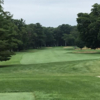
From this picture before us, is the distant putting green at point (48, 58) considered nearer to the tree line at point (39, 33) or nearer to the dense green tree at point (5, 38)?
the tree line at point (39, 33)

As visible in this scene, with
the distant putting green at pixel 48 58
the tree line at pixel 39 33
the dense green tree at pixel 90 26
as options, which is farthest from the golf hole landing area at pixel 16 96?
the dense green tree at pixel 90 26

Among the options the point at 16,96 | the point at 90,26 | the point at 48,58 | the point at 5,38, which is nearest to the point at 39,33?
the point at 90,26

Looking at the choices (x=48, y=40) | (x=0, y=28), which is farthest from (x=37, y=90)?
(x=48, y=40)

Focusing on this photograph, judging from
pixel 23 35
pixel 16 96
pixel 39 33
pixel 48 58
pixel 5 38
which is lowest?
pixel 48 58

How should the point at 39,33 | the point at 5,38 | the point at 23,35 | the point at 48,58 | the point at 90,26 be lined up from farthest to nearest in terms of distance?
1. the point at 39,33
2. the point at 23,35
3. the point at 90,26
4. the point at 48,58
5. the point at 5,38

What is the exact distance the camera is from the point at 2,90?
25.0 ft

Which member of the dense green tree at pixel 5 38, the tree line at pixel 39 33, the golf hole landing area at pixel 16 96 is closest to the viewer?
the golf hole landing area at pixel 16 96

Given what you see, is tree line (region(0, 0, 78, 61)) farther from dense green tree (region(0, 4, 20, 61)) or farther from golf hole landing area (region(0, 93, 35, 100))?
golf hole landing area (region(0, 93, 35, 100))

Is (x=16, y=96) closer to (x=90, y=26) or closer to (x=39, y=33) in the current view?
(x=90, y=26)

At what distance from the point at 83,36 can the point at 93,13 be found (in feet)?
20.4

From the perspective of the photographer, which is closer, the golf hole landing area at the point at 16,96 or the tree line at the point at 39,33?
the golf hole landing area at the point at 16,96

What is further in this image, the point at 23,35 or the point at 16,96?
the point at 23,35

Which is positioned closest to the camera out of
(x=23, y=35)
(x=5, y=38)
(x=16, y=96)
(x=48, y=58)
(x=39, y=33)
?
(x=16, y=96)

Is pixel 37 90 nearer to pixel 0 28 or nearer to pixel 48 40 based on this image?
pixel 0 28
